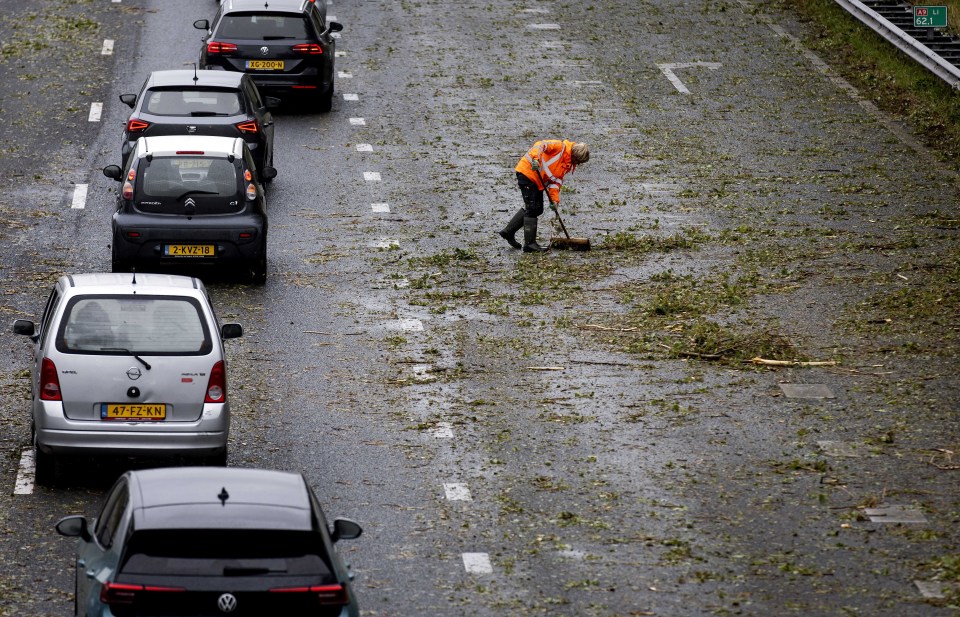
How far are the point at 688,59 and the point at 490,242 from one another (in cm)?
1082

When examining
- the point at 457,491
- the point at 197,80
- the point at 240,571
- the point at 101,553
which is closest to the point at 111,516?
the point at 101,553

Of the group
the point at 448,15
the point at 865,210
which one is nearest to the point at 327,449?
the point at 865,210

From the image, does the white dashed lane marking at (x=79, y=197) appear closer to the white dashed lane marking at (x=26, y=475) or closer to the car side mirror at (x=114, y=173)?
the car side mirror at (x=114, y=173)

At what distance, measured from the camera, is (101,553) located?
28.1ft

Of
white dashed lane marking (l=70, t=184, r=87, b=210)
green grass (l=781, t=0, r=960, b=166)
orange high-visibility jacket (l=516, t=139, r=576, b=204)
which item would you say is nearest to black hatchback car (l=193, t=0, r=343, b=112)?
white dashed lane marking (l=70, t=184, r=87, b=210)

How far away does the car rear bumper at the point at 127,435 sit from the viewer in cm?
1209

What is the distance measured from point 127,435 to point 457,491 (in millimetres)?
2531

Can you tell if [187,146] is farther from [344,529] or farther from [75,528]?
[344,529]

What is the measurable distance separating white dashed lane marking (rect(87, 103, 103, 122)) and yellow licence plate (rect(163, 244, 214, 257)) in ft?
28.2

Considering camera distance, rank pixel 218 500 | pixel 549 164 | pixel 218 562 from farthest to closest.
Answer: pixel 549 164 < pixel 218 500 < pixel 218 562

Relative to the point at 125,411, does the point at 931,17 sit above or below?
below

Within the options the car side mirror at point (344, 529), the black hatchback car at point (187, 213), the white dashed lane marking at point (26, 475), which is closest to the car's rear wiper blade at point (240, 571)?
the car side mirror at point (344, 529)

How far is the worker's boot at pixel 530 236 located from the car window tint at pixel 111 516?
37.4 ft

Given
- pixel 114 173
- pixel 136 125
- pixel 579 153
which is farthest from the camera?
pixel 136 125
